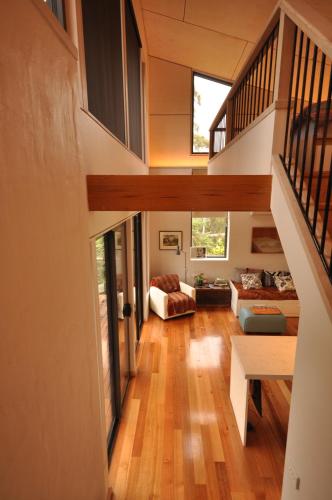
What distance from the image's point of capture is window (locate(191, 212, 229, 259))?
21.5 feet

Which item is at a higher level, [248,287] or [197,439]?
[248,287]

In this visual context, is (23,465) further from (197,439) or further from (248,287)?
(248,287)

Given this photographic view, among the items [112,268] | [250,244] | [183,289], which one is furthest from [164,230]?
[112,268]

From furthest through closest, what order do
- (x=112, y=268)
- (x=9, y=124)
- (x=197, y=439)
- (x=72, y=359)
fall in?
(x=197, y=439)
(x=112, y=268)
(x=72, y=359)
(x=9, y=124)

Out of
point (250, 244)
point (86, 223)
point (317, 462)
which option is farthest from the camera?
point (250, 244)

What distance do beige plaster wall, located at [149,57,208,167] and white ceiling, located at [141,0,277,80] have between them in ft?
1.14

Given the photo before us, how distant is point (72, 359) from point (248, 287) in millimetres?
5027

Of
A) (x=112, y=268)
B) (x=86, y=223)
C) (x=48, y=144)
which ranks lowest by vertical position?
(x=112, y=268)

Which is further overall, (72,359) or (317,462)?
(72,359)

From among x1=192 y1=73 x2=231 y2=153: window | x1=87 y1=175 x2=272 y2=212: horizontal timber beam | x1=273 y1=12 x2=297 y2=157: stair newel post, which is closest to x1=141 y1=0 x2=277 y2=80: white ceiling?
x1=192 y1=73 x2=231 y2=153: window

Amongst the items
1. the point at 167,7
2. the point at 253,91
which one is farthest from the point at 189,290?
the point at 167,7

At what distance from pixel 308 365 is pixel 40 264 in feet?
4.35

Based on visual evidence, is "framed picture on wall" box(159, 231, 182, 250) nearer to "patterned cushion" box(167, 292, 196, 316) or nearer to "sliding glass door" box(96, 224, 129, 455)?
"patterned cushion" box(167, 292, 196, 316)

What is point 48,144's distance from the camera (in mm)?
1114
